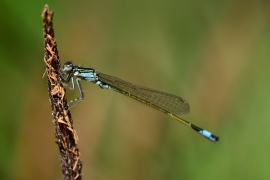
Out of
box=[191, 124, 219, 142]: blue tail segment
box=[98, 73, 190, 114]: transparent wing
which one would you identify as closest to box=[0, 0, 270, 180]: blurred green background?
box=[191, 124, 219, 142]: blue tail segment

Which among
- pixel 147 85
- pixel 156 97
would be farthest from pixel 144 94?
pixel 147 85

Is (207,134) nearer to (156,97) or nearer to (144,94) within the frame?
(156,97)

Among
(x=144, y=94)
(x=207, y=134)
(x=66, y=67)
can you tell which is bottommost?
(x=207, y=134)

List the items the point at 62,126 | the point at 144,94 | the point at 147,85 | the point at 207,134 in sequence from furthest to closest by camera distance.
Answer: the point at 147,85, the point at 144,94, the point at 207,134, the point at 62,126

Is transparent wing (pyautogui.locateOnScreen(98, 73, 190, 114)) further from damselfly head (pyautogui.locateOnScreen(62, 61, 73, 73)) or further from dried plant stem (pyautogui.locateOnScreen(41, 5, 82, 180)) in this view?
dried plant stem (pyautogui.locateOnScreen(41, 5, 82, 180))

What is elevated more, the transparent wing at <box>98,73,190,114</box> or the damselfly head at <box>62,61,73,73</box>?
the damselfly head at <box>62,61,73,73</box>

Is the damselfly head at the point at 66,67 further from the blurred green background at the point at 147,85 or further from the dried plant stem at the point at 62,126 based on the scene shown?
the dried plant stem at the point at 62,126

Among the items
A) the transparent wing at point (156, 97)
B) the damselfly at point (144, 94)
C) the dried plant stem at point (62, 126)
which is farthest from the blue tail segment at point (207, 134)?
the dried plant stem at point (62, 126)
